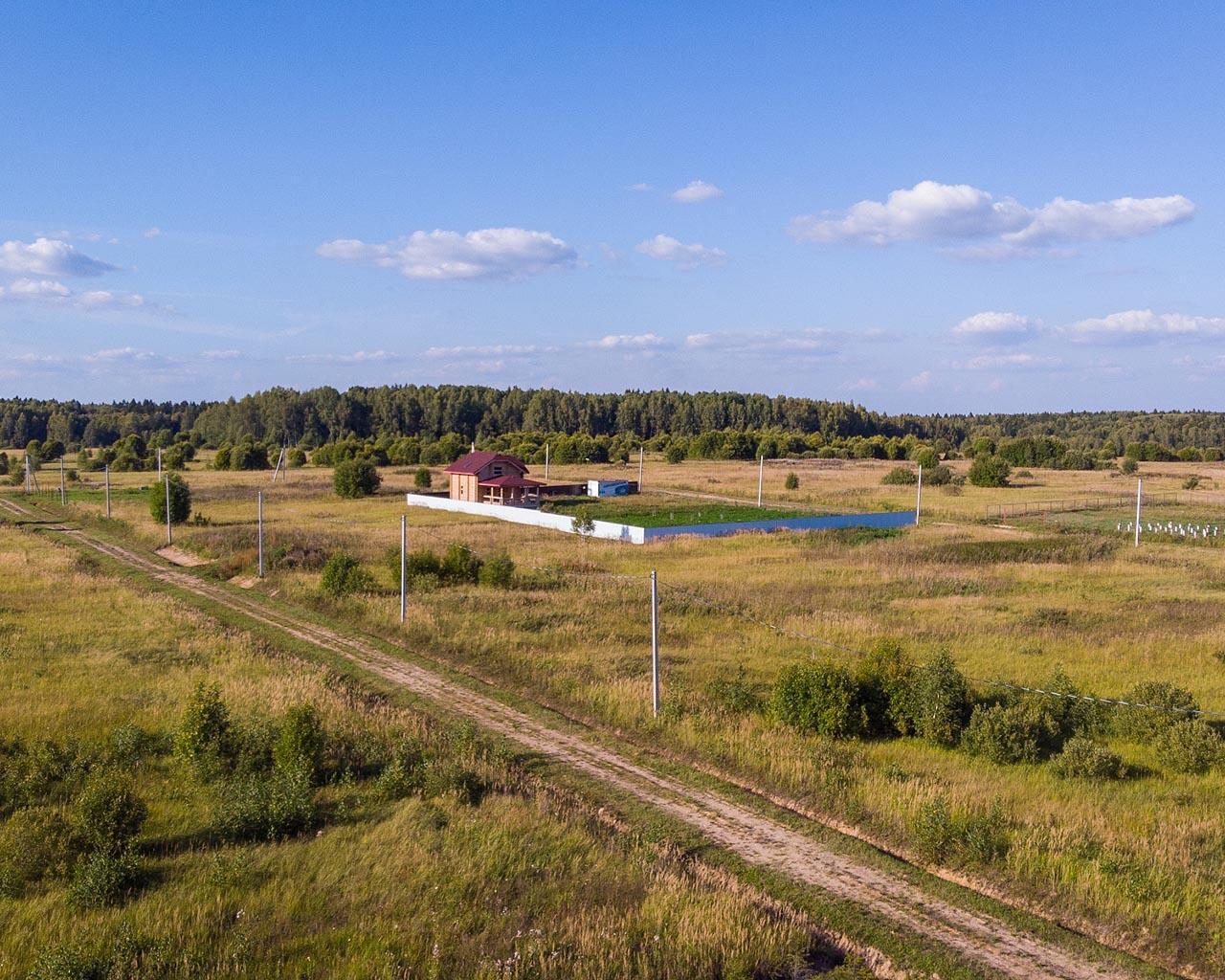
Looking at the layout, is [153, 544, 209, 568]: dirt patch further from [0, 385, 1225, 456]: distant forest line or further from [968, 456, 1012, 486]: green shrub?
[0, 385, 1225, 456]: distant forest line

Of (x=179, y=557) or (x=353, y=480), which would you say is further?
(x=353, y=480)

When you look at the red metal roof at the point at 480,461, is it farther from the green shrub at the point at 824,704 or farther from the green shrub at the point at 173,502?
the green shrub at the point at 824,704

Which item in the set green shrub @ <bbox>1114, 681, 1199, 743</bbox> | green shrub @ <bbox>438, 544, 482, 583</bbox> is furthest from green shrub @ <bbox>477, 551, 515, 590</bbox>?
green shrub @ <bbox>1114, 681, 1199, 743</bbox>

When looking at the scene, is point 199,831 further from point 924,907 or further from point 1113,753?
point 1113,753

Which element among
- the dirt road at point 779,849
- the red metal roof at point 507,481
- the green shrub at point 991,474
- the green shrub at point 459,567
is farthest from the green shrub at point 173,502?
the green shrub at point 991,474

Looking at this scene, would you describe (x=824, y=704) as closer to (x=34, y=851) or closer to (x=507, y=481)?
(x=34, y=851)

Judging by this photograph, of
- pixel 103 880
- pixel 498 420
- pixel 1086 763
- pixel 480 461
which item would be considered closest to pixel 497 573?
pixel 1086 763
